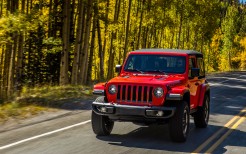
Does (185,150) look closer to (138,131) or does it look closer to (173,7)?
(138,131)

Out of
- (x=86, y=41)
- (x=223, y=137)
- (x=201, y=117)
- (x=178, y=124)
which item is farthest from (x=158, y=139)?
(x=86, y=41)

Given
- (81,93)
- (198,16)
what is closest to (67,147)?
(81,93)

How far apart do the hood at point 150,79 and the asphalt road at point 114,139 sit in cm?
138

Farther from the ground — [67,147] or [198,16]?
[198,16]

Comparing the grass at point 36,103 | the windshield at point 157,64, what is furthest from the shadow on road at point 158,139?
the grass at point 36,103

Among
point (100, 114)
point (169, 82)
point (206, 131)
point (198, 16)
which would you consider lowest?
point (206, 131)

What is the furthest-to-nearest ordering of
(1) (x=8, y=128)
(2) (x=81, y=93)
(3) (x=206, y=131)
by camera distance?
(2) (x=81, y=93) < (3) (x=206, y=131) < (1) (x=8, y=128)

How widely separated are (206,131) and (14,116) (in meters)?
5.41

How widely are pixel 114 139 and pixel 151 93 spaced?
1.49m

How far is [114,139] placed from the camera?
9.44 m

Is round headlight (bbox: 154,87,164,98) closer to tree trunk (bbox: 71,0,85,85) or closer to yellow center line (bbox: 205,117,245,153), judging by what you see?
yellow center line (bbox: 205,117,245,153)

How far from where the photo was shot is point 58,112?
12.9 m

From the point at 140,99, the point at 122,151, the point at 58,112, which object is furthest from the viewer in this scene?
the point at 58,112

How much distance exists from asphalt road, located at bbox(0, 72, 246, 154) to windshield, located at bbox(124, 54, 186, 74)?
162 cm
